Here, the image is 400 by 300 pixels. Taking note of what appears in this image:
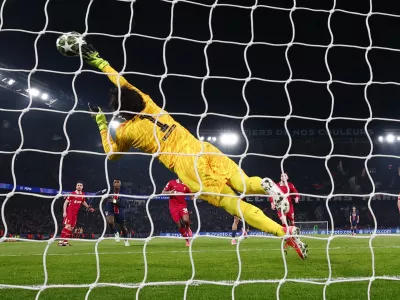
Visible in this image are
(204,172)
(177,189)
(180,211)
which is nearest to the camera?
(204,172)

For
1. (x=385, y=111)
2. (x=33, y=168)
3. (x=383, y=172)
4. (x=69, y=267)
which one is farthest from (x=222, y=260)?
(x=383, y=172)

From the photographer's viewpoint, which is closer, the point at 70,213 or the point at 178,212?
the point at 178,212

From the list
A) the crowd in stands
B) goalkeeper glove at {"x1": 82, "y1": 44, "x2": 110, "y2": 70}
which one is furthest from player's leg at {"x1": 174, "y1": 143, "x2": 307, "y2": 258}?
the crowd in stands

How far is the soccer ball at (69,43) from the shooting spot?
156 inches

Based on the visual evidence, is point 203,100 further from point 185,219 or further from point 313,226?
point 313,226

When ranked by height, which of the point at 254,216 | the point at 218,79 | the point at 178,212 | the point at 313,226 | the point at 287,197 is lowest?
the point at 313,226

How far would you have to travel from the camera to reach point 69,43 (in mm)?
3961

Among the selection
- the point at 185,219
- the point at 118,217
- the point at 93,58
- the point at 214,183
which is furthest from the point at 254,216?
the point at 118,217

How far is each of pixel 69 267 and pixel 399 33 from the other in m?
15.3

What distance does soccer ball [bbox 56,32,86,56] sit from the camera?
396 cm

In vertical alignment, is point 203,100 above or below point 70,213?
above

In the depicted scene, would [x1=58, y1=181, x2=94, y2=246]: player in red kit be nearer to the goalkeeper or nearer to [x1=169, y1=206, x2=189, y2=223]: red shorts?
[x1=169, y1=206, x2=189, y2=223]: red shorts

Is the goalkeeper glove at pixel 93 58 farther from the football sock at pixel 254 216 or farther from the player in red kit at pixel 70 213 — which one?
the player in red kit at pixel 70 213

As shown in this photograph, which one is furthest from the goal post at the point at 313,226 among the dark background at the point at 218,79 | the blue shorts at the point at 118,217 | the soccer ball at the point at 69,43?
the soccer ball at the point at 69,43
